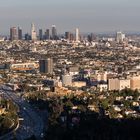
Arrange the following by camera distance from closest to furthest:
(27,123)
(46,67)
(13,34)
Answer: (27,123)
(46,67)
(13,34)

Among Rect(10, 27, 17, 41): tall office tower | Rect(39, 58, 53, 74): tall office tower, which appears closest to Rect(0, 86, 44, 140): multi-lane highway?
Rect(39, 58, 53, 74): tall office tower

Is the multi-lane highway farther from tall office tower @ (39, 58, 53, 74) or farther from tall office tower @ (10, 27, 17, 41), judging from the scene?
tall office tower @ (10, 27, 17, 41)

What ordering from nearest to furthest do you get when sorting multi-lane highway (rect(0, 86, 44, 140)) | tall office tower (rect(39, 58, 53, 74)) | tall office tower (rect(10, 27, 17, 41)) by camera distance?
multi-lane highway (rect(0, 86, 44, 140)) → tall office tower (rect(39, 58, 53, 74)) → tall office tower (rect(10, 27, 17, 41))

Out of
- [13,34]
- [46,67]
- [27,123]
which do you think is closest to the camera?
[27,123]

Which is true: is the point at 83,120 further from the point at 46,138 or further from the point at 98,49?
the point at 98,49

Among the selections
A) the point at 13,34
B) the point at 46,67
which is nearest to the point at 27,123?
the point at 46,67

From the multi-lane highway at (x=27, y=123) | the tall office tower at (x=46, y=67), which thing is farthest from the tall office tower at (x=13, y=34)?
the multi-lane highway at (x=27, y=123)

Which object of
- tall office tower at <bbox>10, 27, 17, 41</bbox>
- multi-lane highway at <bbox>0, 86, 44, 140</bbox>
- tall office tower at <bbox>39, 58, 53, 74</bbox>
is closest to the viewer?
multi-lane highway at <bbox>0, 86, 44, 140</bbox>

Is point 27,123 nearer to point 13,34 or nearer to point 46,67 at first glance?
point 46,67
